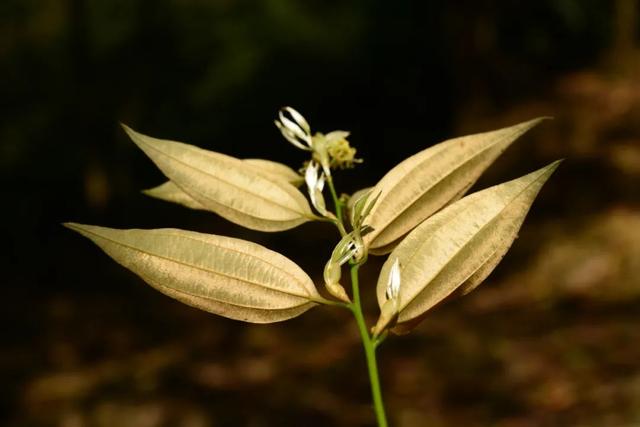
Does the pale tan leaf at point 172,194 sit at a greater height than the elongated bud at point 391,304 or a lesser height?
greater

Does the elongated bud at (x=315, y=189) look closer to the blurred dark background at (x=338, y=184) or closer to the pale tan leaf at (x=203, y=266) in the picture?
the pale tan leaf at (x=203, y=266)

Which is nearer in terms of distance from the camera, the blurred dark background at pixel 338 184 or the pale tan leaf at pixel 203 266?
the pale tan leaf at pixel 203 266

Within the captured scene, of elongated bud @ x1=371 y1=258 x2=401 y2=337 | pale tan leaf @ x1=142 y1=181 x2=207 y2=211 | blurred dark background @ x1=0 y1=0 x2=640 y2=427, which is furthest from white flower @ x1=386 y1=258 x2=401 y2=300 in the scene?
blurred dark background @ x1=0 y1=0 x2=640 y2=427

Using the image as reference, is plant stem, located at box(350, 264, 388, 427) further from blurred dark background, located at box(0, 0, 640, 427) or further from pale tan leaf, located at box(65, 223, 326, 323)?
blurred dark background, located at box(0, 0, 640, 427)

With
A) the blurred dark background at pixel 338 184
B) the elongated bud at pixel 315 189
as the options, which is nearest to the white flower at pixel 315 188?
the elongated bud at pixel 315 189

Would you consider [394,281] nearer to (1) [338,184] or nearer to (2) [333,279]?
(2) [333,279]

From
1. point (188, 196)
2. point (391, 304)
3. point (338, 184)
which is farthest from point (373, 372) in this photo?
point (338, 184)

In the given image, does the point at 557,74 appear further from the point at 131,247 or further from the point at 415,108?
the point at 131,247

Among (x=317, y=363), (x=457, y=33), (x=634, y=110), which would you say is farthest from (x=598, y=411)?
(x=634, y=110)
